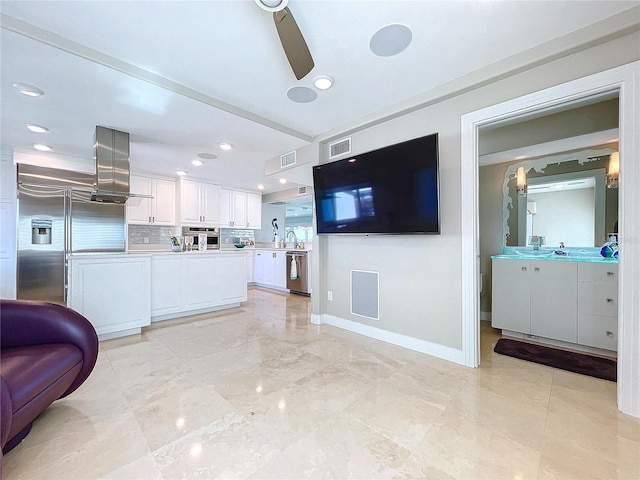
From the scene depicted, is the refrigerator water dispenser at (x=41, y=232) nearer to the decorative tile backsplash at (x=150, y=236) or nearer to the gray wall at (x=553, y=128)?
the decorative tile backsplash at (x=150, y=236)

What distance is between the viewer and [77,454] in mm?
1376

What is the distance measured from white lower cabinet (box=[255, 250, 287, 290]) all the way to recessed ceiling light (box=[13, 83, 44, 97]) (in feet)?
14.0

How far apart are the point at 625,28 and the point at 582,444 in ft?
7.87

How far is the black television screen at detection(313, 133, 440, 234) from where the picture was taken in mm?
2391

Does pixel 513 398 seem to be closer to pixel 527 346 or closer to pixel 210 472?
pixel 527 346

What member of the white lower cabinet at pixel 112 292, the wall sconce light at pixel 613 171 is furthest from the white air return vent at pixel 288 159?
the wall sconce light at pixel 613 171

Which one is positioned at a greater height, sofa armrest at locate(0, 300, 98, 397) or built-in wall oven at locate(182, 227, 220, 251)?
built-in wall oven at locate(182, 227, 220, 251)

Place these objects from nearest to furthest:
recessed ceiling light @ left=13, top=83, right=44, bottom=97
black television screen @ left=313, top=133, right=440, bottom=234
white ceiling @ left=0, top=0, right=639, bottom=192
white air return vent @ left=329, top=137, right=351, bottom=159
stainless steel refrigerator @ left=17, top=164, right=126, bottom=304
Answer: white ceiling @ left=0, top=0, right=639, bottom=192, recessed ceiling light @ left=13, top=83, right=44, bottom=97, black television screen @ left=313, top=133, right=440, bottom=234, white air return vent @ left=329, top=137, right=351, bottom=159, stainless steel refrigerator @ left=17, top=164, right=126, bottom=304

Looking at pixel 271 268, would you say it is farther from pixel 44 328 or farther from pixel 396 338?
pixel 44 328

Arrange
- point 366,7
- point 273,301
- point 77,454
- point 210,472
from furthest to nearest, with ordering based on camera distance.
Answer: point 273,301 → point 366,7 → point 77,454 → point 210,472

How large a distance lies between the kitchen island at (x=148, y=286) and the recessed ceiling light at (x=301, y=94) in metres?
2.60

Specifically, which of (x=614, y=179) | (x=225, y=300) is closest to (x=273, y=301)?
(x=225, y=300)

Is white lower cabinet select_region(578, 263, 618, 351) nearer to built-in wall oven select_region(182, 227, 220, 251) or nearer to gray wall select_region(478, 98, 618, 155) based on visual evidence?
gray wall select_region(478, 98, 618, 155)

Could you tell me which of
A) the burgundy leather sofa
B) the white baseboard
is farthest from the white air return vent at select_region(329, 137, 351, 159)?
the burgundy leather sofa
